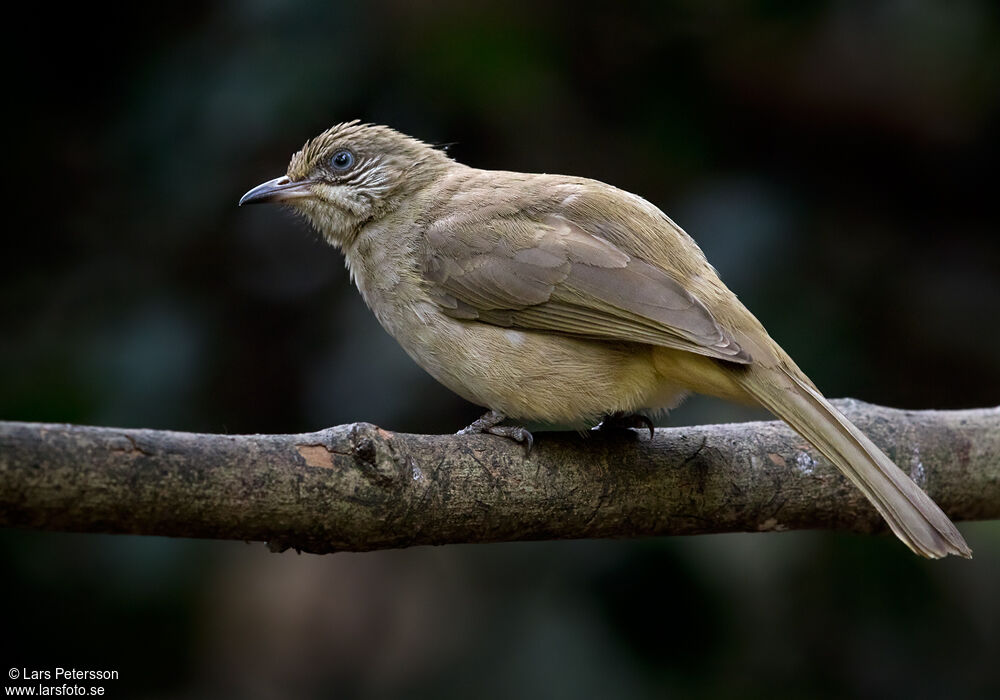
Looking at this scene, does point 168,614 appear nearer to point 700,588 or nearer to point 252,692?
point 252,692

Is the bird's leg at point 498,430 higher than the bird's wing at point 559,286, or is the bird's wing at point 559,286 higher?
the bird's wing at point 559,286

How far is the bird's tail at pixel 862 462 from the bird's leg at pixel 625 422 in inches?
20.8

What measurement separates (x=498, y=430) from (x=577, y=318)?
0.48 metres

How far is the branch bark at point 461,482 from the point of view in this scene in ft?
8.27

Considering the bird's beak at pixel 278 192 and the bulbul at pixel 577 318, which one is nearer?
the bulbul at pixel 577 318

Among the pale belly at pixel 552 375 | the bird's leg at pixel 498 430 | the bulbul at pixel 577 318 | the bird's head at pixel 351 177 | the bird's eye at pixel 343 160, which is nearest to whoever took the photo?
the bulbul at pixel 577 318

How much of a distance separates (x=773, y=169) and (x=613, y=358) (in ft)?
7.22

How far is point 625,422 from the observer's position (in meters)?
3.94

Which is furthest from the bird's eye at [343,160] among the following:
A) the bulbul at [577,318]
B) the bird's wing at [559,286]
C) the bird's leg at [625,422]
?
the bird's leg at [625,422]

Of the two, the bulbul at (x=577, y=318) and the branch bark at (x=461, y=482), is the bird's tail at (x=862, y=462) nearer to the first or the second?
the bulbul at (x=577, y=318)

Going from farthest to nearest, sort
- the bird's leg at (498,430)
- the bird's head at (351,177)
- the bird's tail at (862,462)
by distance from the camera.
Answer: the bird's head at (351,177)
the bird's leg at (498,430)
the bird's tail at (862,462)

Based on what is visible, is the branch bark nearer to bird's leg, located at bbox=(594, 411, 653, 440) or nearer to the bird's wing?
bird's leg, located at bbox=(594, 411, 653, 440)

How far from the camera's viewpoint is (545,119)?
17.6 feet

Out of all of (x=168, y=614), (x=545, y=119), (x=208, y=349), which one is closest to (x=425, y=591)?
(x=168, y=614)
